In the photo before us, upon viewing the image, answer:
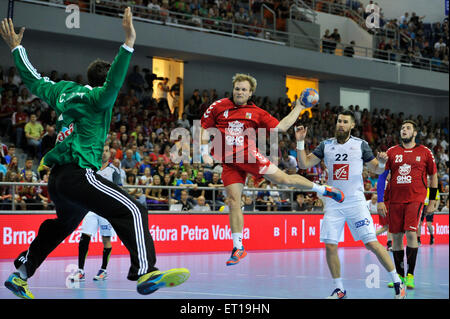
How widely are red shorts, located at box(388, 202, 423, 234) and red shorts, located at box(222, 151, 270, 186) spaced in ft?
9.45

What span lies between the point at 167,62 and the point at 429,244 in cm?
1266

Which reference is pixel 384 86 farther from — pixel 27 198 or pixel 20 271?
pixel 20 271

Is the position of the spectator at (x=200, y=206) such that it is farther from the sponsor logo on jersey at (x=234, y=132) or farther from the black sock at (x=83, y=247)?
the sponsor logo on jersey at (x=234, y=132)

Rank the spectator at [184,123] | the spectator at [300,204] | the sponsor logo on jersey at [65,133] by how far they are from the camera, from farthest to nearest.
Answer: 1. the spectator at [184,123]
2. the spectator at [300,204]
3. the sponsor logo on jersey at [65,133]

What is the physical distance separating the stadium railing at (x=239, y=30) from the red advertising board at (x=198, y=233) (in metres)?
8.85

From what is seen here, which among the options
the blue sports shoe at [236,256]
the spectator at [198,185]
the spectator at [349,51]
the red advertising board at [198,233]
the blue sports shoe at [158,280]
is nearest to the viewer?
the blue sports shoe at [158,280]

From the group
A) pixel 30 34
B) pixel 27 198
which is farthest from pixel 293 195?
pixel 30 34

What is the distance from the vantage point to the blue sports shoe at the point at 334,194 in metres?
7.90

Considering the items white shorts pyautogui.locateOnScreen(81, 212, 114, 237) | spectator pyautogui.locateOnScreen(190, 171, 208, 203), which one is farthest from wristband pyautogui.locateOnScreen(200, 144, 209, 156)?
spectator pyautogui.locateOnScreen(190, 171, 208, 203)

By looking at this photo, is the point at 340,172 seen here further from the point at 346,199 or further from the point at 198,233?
the point at 198,233

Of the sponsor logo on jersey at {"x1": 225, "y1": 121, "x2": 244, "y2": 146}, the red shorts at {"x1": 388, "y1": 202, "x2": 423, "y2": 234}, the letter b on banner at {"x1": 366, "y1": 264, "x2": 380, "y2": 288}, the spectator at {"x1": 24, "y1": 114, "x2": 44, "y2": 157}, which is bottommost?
the letter b on banner at {"x1": 366, "y1": 264, "x2": 380, "y2": 288}

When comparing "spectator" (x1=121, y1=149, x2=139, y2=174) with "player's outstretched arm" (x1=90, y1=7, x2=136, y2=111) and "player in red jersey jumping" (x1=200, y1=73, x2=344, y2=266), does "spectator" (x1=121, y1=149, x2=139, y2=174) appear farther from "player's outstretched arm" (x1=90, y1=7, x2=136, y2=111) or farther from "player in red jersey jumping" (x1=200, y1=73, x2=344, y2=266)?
"player's outstretched arm" (x1=90, y1=7, x2=136, y2=111)

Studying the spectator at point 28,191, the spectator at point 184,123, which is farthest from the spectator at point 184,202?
the spectator at point 184,123

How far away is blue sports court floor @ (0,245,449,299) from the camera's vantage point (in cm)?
888
